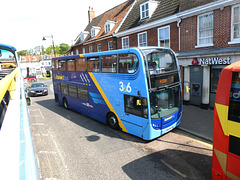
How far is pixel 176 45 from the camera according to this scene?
14039mm

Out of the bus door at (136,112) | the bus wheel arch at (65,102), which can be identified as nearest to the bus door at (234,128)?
the bus door at (136,112)

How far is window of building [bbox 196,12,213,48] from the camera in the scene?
11.6m

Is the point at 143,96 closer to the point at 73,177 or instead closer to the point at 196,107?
the point at 73,177

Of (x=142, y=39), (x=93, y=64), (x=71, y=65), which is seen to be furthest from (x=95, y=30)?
(x=93, y=64)

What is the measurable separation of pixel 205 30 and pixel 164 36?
3.67m

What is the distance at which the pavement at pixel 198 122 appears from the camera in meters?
8.34

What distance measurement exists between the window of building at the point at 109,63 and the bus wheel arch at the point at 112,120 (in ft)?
7.57

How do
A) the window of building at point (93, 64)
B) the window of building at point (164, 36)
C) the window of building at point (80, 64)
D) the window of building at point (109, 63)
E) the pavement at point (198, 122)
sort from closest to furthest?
the pavement at point (198, 122) → the window of building at point (109, 63) → the window of building at point (93, 64) → the window of building at point (80, 64) → the window of building at point (164, 36)

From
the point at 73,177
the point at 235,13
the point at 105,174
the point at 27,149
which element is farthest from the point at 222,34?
the point at 27,149

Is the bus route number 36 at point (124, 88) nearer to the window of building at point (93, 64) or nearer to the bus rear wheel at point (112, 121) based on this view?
the bus rear wheel at point (112, 121)

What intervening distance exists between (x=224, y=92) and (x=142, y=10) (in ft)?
51.4

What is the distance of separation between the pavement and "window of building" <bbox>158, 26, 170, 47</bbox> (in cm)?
573

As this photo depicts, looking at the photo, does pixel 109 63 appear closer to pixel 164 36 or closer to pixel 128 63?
pixel 128 63

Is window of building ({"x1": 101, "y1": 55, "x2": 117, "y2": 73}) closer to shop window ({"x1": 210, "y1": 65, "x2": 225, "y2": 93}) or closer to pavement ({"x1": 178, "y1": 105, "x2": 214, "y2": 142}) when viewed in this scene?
pavement ({"x1": 178, "y1": 105, "x2": 214, "y2": 142})
